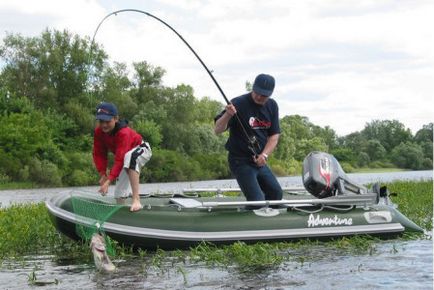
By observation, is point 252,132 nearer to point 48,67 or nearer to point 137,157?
point 137,157

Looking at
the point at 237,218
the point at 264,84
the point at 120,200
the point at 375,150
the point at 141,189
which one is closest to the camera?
the point at 237,218

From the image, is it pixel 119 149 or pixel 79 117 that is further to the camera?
pixel 79 117

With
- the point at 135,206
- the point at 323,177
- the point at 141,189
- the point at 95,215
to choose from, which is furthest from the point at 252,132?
the point at 141,189

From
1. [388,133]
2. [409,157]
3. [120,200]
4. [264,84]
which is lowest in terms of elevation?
[120,200]

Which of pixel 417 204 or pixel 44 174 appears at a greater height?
pixel 44 174

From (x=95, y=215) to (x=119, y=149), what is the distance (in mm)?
905

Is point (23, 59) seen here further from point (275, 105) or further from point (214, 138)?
point (275, 105)

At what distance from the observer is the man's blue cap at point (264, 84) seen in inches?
353

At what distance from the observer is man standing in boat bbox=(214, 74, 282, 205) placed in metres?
9.03

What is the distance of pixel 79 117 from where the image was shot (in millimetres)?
57688

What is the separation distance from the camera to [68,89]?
200ft

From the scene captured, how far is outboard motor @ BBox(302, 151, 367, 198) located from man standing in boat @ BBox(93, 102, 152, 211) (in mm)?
2365

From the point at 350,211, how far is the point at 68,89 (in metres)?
54.0

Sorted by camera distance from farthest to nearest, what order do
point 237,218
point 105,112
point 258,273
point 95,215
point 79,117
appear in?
point 79,117, point 237,218, point 105,112, point 95,215, point 258,273
